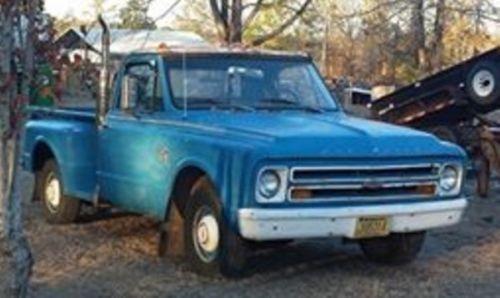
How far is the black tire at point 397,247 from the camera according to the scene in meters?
8.84

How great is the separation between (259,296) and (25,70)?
100 inches

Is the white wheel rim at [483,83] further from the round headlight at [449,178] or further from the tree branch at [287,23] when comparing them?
the round headlight at [449,178]

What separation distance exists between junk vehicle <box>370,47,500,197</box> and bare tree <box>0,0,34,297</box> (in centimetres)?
916

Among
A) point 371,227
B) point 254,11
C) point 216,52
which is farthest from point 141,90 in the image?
point 254,11

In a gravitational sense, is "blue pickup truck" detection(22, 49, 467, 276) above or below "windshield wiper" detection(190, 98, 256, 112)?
below

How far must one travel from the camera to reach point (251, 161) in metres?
7.47

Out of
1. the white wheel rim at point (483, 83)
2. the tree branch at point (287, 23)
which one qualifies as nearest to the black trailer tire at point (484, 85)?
the white wheel rim at point (483, 83)

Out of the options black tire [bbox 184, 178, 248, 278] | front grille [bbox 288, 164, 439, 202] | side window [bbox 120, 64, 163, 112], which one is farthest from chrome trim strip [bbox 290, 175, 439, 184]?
side window [bbox 120, 64, 163, 112]

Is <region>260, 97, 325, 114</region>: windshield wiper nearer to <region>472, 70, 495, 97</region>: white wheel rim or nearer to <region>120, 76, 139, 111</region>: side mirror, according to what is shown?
<region>120, 76, 139, 111</region>: side mirror

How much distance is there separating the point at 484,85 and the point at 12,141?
35.7 ft

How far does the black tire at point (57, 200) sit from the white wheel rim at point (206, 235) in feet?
9.11

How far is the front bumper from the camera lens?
7461 millimetres

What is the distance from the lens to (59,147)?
10586 millimetres

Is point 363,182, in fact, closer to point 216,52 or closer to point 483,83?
point 216,52
